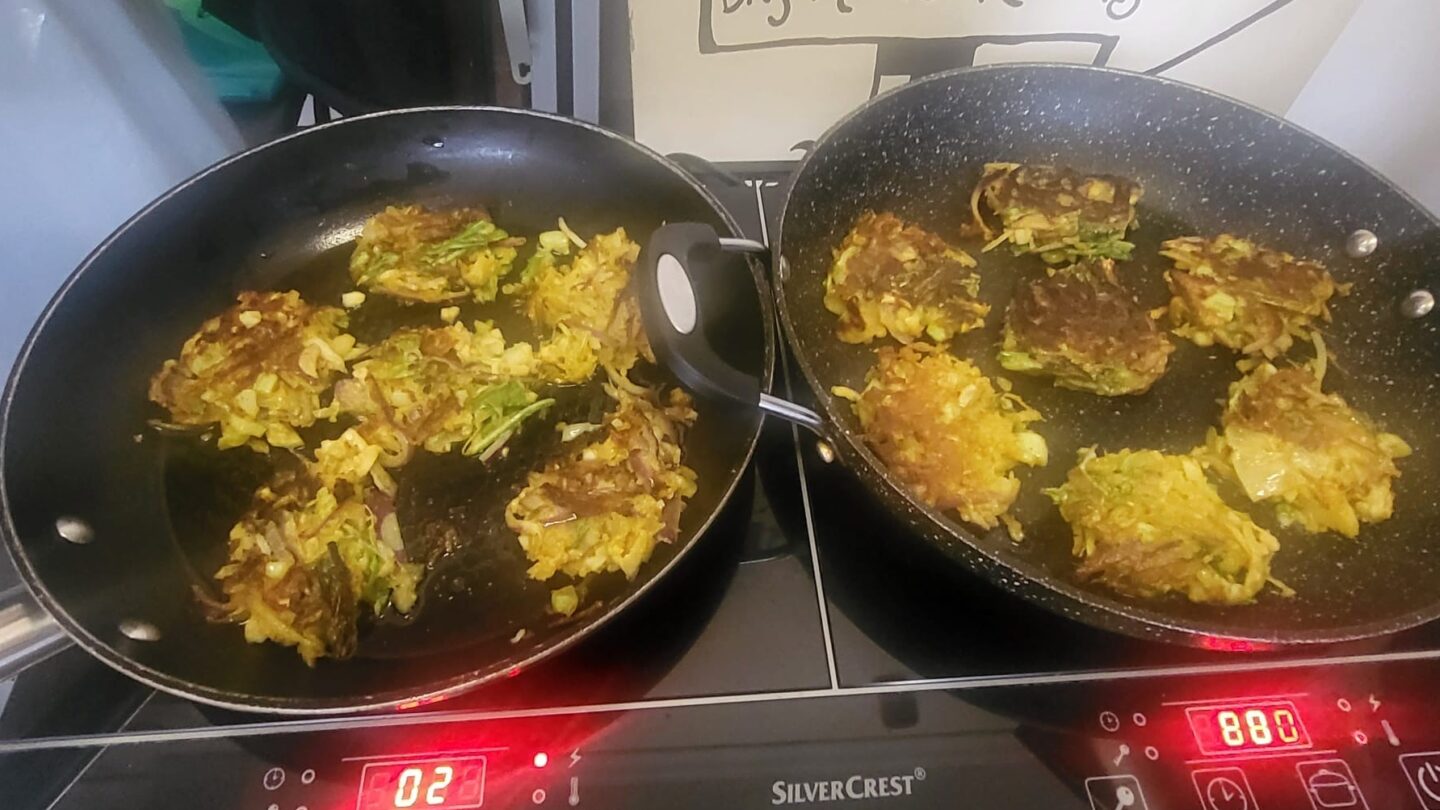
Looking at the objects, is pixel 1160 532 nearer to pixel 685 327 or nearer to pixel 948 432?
pixel 948 432

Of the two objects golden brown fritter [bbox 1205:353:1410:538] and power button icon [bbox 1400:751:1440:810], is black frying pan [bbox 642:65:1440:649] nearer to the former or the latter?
golden brown fritter [bbox 1205:353:1410:538]

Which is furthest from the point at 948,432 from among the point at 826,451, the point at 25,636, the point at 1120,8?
the point at 25,636

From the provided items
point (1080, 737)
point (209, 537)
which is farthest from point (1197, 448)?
point (209, 537)

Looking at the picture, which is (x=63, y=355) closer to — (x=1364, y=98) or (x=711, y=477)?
(x=711, y=477)

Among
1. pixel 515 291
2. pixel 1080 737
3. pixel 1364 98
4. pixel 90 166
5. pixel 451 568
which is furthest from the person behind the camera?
pixel 1364 98

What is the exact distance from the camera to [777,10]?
1454 mm

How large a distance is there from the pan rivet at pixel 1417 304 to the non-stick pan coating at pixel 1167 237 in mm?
12

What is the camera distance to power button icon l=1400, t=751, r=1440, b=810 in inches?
39.9

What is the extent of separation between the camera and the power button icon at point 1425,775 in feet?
3.33

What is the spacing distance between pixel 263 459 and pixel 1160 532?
1.23m

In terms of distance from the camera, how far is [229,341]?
1.39 meters

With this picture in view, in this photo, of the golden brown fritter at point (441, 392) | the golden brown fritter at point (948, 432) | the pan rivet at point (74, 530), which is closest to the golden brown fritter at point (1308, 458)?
the golden brown fritter at point (948, 432)

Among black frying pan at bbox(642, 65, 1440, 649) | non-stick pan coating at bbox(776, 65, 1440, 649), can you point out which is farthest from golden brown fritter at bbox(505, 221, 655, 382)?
non-stick pan coating at bbox(776, 65, 1440, 649)

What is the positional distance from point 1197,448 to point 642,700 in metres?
0.88
